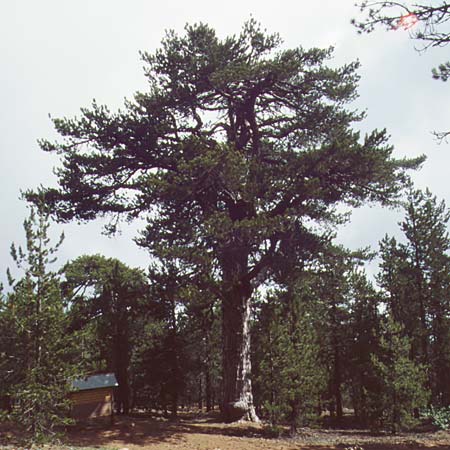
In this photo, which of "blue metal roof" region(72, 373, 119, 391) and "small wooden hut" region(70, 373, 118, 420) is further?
"small wooden hut" region(70, 373, 118, 420)

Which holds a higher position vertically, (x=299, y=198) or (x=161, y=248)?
(x=299, y=198)

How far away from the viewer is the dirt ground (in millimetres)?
13422

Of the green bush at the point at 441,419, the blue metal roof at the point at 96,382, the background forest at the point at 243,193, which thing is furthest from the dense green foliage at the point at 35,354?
the green bush at the point at 441,419

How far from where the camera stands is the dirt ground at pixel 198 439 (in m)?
13.4

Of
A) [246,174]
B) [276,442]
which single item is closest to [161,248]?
[246,174]

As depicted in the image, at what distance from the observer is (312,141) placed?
20.9m

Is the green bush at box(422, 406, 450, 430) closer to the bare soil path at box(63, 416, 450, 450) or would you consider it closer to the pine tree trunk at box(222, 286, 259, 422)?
the bare soil path at box(63, 416, 450, 450)

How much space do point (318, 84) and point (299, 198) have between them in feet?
18.3

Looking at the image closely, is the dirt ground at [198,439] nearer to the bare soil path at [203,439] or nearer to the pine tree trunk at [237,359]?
the bare soil path at [203,439]

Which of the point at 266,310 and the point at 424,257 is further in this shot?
the point at 424,257

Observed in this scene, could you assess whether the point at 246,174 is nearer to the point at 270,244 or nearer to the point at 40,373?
the point at 270,244

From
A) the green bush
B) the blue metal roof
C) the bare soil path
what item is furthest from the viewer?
the green bush

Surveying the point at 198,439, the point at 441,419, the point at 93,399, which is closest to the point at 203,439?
the point at 198,439

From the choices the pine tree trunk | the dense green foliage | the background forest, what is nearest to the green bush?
the background forest
